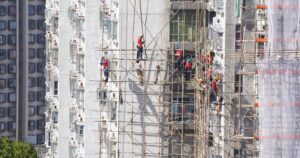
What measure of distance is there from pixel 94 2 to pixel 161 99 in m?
7.99

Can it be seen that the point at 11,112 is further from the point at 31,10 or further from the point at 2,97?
the point at 31,10

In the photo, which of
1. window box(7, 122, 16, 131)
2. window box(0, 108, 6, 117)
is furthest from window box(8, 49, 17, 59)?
window box(7, 122, 16, 131)

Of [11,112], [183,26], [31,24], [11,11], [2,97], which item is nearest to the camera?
[183,26]

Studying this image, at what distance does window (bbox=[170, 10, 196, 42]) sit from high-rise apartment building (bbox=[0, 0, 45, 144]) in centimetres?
6184

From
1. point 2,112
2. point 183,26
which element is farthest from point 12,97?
point 183,26

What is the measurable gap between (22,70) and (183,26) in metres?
63.3

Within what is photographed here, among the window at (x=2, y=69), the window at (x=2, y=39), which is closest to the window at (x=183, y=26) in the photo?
the window at (x=2, y=39)

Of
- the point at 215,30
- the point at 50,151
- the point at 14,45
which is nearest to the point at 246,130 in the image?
the point at 215,30

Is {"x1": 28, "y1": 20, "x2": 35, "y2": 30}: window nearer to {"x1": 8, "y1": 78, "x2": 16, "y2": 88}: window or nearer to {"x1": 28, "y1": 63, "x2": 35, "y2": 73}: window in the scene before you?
{"x1": 28, "y1": 63, "x2": 35, "y2": 73}: window

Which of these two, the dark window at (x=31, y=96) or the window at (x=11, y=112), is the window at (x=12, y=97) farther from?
the dark window at (x=31, y=96)

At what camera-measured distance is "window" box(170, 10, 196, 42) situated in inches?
2424

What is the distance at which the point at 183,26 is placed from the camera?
6181 cm

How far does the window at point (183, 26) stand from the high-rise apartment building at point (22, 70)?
2435 inches

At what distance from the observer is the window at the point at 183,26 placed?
61.6m
